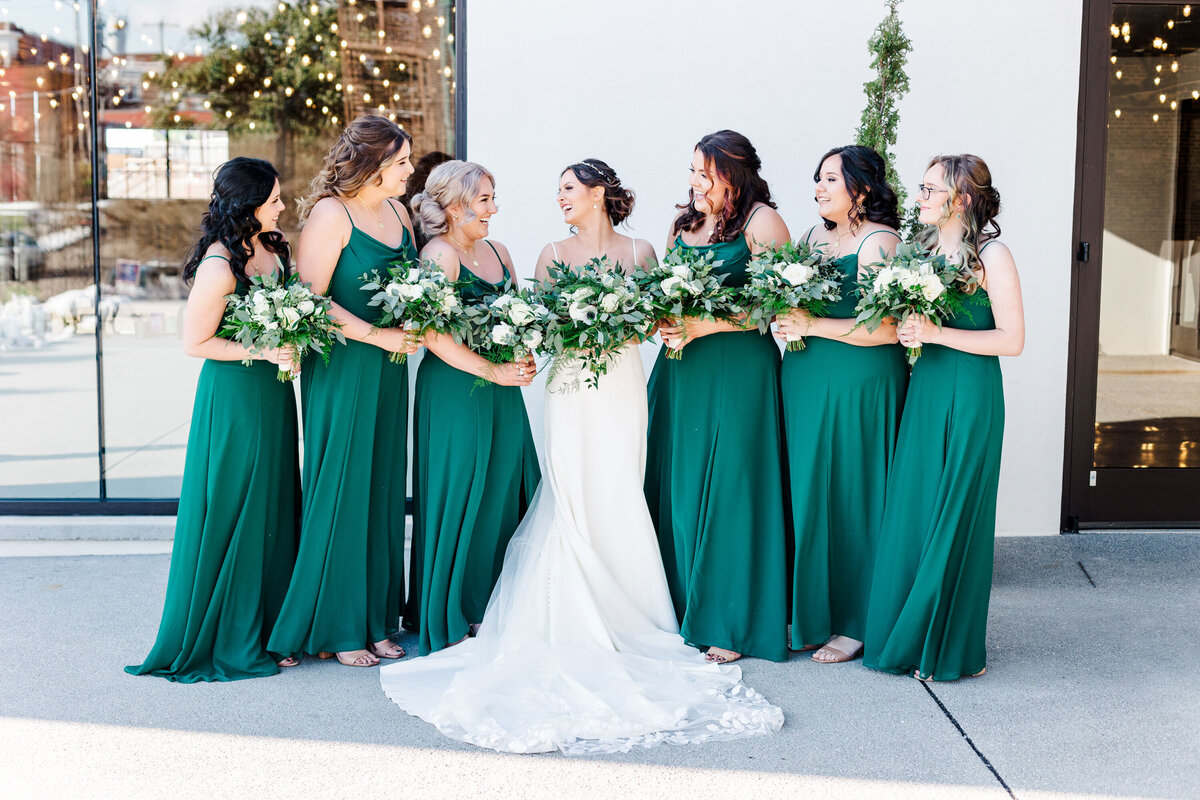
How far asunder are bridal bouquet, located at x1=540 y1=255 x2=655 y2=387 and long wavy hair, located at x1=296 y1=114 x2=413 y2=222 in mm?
800

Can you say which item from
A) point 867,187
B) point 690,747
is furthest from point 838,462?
point 690,747

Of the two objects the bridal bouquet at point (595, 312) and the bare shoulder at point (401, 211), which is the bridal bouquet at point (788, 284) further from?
the bare shoulder at point (401, 211)

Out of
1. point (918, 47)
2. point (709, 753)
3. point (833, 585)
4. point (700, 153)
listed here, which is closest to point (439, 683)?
point (709, 753)

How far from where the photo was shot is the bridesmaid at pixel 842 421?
429cm

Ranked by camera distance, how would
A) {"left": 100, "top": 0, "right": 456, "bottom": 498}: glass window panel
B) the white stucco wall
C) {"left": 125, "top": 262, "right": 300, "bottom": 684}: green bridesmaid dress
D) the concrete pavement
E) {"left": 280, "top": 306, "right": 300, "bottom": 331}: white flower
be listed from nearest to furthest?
the concrete pavement, {"left": 280, "top": 306, "right": 300, "bottom": 331}: white flower, {"left": 125, "top": 262, "right": 300, "bottom": 684}: green bridesmaid dress, the white stucco wall, {"left": 100, "top": 0, "right": 456, "bottom": 498}: glass window panel

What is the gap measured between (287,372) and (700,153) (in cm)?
188

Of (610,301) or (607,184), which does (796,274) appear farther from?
(607,184)

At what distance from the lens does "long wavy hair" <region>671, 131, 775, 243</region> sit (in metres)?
4.39

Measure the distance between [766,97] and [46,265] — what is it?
4395 millimetres

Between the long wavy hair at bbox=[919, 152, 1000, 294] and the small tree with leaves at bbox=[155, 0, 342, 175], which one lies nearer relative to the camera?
the long wavy hair at bbox=[919, 152, 1000, 294]

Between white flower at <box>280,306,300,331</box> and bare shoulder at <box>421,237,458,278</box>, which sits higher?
bare shoulder at <box>421,237,458,278</box>

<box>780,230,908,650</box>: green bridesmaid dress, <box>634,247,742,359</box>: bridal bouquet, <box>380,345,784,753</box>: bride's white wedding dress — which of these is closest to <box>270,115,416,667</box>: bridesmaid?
<box>380,345,784,753</box>: bride's white wedding dress

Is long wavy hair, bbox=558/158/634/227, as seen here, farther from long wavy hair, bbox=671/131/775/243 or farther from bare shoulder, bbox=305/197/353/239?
bare shoulder, bbox=305/197/353/239

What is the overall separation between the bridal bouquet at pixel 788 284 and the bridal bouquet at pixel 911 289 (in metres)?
0.15
